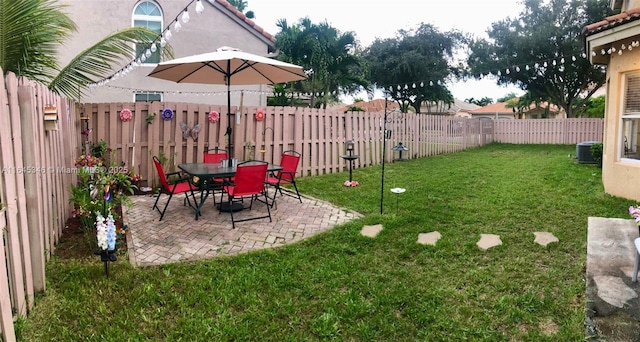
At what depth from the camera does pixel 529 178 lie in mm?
8359

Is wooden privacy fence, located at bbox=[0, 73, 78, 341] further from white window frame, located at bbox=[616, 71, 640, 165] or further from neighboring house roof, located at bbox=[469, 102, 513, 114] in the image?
neighboring house roof, located at bbox=[469, 102, 513, 114]

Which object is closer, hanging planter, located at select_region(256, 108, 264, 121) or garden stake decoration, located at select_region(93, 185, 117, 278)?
garden stake decoration, located at select_region(93, 185, 117, 278)

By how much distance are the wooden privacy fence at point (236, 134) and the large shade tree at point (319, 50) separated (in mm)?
6240

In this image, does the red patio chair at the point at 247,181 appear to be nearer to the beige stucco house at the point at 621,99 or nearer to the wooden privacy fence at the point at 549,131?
the beige stucco house at the point at 621,99

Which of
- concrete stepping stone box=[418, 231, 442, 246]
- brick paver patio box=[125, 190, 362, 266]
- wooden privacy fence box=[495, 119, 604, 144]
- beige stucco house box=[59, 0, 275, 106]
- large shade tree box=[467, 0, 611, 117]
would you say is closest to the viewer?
brick paver patio box=[125, 190, 362, 266]

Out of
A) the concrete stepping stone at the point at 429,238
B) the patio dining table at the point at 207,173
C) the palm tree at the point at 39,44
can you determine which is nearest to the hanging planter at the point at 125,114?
the palm tree at the point at 39,44

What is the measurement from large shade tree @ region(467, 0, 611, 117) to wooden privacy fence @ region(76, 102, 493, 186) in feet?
42.6

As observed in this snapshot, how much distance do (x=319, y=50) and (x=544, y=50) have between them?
13.7m

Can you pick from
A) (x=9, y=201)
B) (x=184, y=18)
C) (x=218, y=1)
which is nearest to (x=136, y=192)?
(x=184, y=18)

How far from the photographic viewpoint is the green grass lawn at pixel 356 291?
8.73 ft

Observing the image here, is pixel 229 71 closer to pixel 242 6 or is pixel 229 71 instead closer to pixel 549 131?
pixel 549 131

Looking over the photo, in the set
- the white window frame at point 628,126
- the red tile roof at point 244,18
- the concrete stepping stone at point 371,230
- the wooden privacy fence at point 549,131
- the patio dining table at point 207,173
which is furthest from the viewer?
the wooden privacy fence at point 549,131

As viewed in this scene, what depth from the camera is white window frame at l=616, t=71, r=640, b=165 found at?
6043mm

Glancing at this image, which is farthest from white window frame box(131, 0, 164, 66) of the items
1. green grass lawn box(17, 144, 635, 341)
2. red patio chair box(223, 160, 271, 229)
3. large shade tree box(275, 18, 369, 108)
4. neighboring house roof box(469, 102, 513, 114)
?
neighboring house roof box(469, 102, 513, 114)
